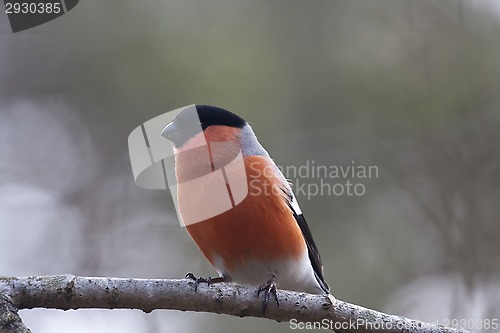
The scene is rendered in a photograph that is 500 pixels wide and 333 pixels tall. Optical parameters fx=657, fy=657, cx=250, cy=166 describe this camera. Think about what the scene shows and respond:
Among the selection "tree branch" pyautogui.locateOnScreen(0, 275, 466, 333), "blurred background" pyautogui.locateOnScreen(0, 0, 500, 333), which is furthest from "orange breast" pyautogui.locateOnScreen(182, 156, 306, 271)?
"blurred background" pyautogui.locateOnScreen(0, 0, 500, 333)

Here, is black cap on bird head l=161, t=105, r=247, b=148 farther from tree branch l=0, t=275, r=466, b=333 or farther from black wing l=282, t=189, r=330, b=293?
tree branch l=0, t=275, r=466, b=333

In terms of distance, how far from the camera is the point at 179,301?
3.57m

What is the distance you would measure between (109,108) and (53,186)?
5.32ft

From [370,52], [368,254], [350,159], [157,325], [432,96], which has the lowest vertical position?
[157,325]

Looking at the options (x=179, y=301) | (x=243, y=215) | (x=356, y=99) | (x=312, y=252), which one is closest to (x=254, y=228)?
(x=243, y=215)

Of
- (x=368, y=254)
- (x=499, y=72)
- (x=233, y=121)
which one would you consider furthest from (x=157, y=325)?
(x=499, y=72)

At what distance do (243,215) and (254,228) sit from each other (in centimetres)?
13

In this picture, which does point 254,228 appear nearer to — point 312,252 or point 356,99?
point 312,252

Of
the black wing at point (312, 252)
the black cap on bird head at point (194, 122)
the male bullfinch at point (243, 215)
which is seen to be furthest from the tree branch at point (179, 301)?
the black cap on bird head at point (194, 122)

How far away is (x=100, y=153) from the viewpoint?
8211 millimetres

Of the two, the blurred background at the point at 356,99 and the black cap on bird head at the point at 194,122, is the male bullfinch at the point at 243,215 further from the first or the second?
the blurred background at the point at 356,99

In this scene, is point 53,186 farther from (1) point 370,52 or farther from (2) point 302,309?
(2) point 302,309

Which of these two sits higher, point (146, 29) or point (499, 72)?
point (146, 29)

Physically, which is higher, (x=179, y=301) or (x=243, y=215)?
(x=243, y=215)
